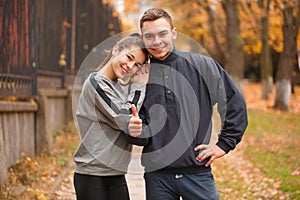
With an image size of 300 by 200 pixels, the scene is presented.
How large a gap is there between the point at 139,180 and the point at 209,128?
4300 millimetres

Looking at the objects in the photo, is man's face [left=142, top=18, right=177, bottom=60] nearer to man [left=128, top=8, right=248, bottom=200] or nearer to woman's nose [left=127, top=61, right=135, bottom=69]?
man [left=128, top=8, right=248, bottom=200]

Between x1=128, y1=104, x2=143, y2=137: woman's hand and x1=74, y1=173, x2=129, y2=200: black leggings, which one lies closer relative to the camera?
x1=128, y1=104, x2=143, y2=137: woman's hand

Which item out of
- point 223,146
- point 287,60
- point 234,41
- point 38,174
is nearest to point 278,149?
point 38,174

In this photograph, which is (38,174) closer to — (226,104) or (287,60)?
(226,104)

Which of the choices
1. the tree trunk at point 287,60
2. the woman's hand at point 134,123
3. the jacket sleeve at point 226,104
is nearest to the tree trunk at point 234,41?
the tree trunk at point 287,60

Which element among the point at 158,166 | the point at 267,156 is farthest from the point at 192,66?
the point at 267,156

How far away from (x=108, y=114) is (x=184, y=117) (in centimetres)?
54

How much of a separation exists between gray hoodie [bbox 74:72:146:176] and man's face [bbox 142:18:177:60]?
0.85 ft

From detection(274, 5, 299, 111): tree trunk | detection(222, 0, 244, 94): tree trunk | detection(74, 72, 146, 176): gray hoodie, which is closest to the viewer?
detection(74, 72, 146, 176): gray hoodie

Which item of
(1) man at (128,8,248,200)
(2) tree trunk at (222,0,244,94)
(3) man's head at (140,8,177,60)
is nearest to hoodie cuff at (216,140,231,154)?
(1) man at (128,8,248,200)

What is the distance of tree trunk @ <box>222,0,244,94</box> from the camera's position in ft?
74.3

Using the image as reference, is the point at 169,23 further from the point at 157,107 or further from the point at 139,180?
the point at 139,180

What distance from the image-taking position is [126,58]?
365 centimetres

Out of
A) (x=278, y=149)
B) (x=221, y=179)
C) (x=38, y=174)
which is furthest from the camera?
(x=278, y=149)
